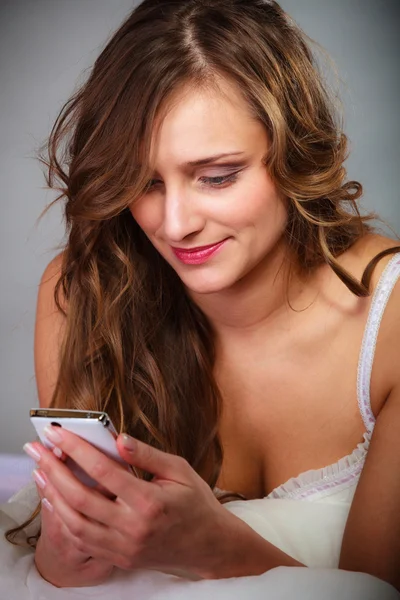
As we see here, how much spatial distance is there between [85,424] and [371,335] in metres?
0.74

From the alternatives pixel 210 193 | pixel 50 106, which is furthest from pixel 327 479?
pixel 50 106

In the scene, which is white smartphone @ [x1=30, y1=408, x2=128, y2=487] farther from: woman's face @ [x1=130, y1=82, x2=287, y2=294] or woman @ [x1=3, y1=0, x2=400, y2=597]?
woman's face @ [x1=130, y1=82, x2=287, y2=294]

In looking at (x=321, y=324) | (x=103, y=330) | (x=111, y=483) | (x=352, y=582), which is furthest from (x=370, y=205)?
(x=111, y=483)

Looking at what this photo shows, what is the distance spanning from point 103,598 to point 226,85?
927 millimetres

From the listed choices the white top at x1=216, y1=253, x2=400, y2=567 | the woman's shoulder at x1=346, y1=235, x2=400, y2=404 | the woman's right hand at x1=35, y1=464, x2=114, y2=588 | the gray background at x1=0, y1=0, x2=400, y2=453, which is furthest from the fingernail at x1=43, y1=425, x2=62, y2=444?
the gray background at x1=0, y1=0, x2=400, y2=453

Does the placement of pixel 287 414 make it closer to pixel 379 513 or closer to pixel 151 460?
pixel 379 513

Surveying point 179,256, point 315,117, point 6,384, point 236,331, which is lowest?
point 6,384

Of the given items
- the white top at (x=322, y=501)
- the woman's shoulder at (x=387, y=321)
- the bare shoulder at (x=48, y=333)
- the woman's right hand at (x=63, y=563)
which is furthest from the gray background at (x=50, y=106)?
the woman's right hand at (x=63, y=563)

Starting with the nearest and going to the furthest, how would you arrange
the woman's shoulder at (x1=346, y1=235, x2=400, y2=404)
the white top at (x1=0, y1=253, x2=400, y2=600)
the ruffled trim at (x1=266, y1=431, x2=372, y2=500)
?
the white top at (x1=0, y1=253, x2=400, y2=600) → the woman's shoulder at (x1=346, y1=235, x2=400, y2=404) → the ruffled trim at (x1=266, y1=431, x2=372, y2=500)

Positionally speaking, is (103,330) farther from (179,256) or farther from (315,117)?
(315,117)

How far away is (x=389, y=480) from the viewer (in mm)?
1660

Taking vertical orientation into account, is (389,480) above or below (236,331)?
below

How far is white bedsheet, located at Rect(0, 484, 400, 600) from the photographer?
1471mm

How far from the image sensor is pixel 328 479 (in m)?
1.90
